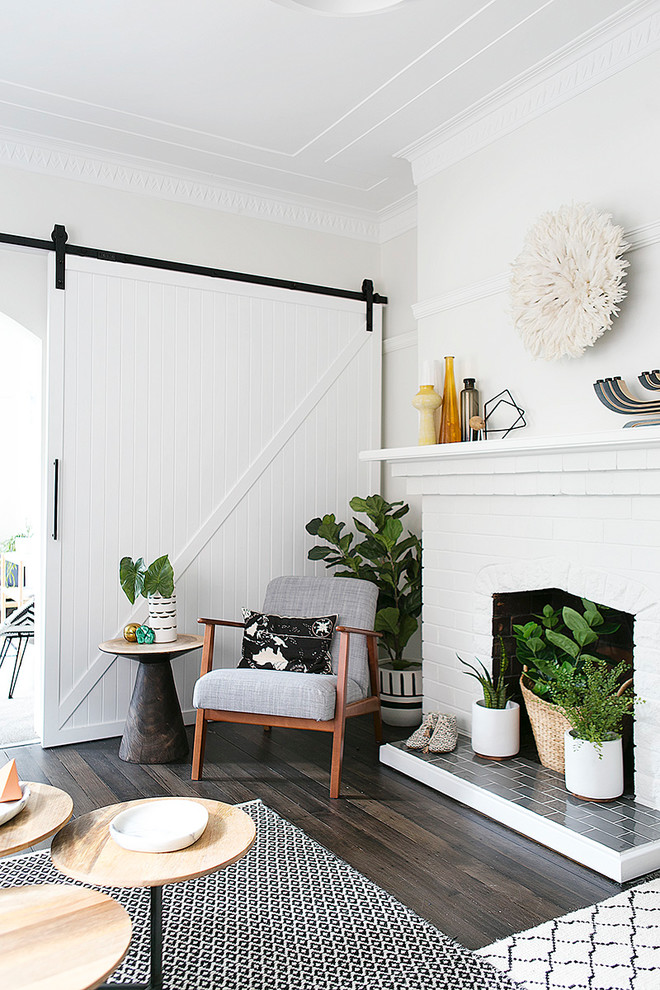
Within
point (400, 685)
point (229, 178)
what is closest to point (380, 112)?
point (229, 178)

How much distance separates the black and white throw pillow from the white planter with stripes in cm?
59

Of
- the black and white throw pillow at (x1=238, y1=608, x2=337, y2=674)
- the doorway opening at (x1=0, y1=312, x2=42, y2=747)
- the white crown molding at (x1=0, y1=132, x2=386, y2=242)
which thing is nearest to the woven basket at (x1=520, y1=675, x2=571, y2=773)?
the black and white throw pillow at (x1=238, y1=608, x2=337, y2=674)

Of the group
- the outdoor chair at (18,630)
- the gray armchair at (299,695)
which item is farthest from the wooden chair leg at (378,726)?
the outdoor chair at (18,630)

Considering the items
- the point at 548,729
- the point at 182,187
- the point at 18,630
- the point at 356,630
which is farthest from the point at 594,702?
the point at 18,630

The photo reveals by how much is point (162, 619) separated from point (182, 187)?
226 centimetres

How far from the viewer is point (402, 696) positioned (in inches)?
160

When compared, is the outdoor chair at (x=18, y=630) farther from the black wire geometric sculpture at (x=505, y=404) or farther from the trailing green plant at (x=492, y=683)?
the black wire geometric sculpture at (x=505, y=404)

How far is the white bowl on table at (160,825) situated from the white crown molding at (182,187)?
3.11m

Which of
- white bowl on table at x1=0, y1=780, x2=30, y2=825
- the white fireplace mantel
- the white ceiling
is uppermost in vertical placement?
the white ceiling

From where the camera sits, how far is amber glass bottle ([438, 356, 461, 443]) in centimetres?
362

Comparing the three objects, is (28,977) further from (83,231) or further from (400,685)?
(83,231)

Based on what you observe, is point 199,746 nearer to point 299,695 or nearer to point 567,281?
point 299,695

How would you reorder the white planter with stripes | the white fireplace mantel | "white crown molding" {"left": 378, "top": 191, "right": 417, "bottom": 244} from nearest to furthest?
the white fireplace mantel < the white planter with stripes < "white crown molding" {"left": 378, "top": 191, "right": 417, "bottom": 244}

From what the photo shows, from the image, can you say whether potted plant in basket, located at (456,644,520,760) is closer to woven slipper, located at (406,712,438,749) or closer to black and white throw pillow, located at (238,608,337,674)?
woven slipper, located at (406,712,438,749)
